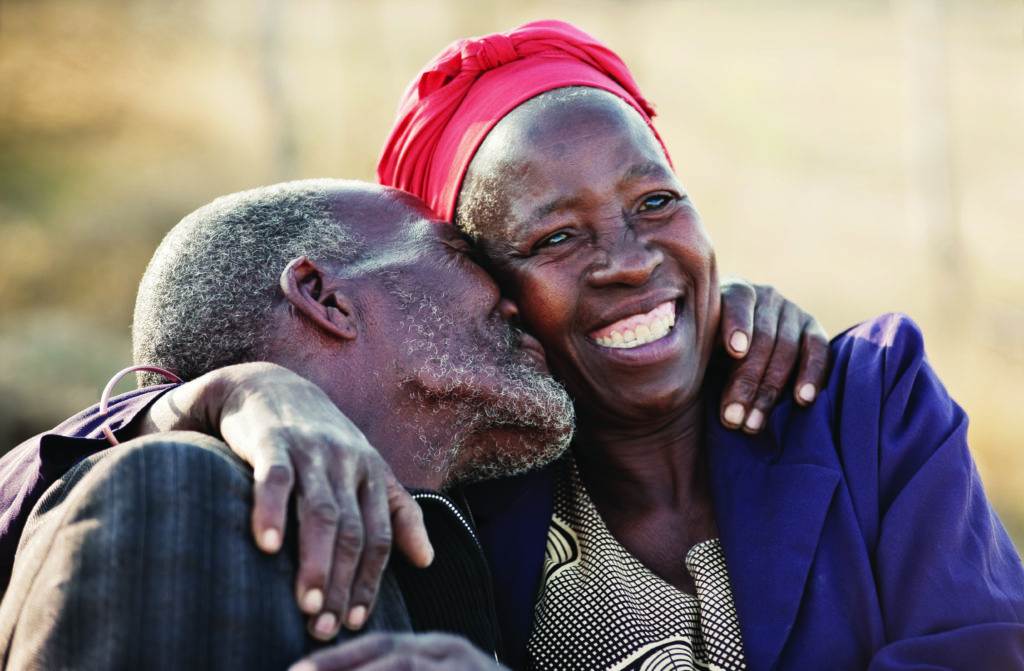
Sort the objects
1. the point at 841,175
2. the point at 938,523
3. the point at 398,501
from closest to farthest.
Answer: the point at 398,501, the point at 938,523, the point at 841,175

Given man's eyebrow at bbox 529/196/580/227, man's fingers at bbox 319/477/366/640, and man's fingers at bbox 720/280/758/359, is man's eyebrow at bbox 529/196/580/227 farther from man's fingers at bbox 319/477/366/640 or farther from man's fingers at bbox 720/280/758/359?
man's fingers at bbox 319/477/366/640

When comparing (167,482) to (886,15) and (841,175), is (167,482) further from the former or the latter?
(886,15)

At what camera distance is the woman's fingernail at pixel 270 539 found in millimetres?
2291

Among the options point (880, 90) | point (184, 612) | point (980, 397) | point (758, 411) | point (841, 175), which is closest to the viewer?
point (184, 612)

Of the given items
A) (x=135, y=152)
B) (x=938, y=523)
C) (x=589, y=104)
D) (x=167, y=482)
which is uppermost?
(x=589, y=104)

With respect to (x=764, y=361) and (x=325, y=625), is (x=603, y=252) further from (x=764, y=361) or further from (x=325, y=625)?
(x=325, y=625)

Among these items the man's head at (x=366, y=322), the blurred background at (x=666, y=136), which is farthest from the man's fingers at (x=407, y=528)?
the blurred background at (x=666, y=136)

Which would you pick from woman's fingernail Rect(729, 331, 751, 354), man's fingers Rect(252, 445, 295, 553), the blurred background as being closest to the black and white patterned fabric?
woman's fingernail Rect(729, 331, 751, 354)

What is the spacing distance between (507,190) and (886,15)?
20.2 m

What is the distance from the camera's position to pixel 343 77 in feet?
61.6

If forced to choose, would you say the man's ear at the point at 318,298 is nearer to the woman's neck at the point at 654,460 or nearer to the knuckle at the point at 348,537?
the woman's neck at the point at 654,460

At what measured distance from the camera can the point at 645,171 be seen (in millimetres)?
3443

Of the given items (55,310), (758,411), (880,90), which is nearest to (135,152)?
(55,310)

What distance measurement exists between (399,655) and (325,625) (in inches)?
8.3
